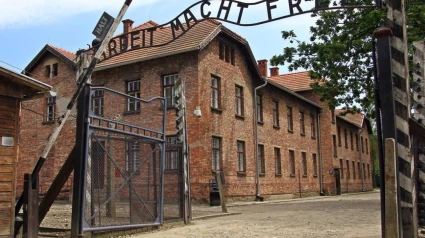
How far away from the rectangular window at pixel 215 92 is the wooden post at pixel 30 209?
15051 millimetres

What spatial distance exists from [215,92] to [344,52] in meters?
6.98

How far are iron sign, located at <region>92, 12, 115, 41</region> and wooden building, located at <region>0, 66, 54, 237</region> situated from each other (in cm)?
154

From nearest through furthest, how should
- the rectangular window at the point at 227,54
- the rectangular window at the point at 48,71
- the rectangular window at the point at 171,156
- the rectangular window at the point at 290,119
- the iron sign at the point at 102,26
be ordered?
1. the iron sign at the point at 102,26
2. the rectangular window at the point at 171,156
3. the rectangular window at the point at 227,54
4. the rectangular window at the point at 48,71
5. the rectangular window at the point at 290,119

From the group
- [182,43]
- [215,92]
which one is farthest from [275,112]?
[182,43]

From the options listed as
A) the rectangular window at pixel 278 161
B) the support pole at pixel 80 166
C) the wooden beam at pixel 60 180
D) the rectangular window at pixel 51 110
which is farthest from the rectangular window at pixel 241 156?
the support pole at pixel 80 166

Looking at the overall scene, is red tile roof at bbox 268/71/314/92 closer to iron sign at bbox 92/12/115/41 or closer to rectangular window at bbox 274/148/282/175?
rectangular window at bbox 274/148/282/175

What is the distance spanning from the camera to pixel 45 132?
2581cm

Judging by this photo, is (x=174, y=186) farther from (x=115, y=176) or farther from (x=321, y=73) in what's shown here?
(x=321, y=73)

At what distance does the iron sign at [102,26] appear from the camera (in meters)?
9.12

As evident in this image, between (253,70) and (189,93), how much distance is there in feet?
19.4

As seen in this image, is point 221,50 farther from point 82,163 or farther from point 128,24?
point 82,163

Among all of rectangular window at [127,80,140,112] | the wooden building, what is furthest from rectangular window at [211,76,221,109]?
the wooden building

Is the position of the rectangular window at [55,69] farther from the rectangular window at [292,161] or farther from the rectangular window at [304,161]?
the rectangular window at [304,161]

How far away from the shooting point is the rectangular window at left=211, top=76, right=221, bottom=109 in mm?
22516
